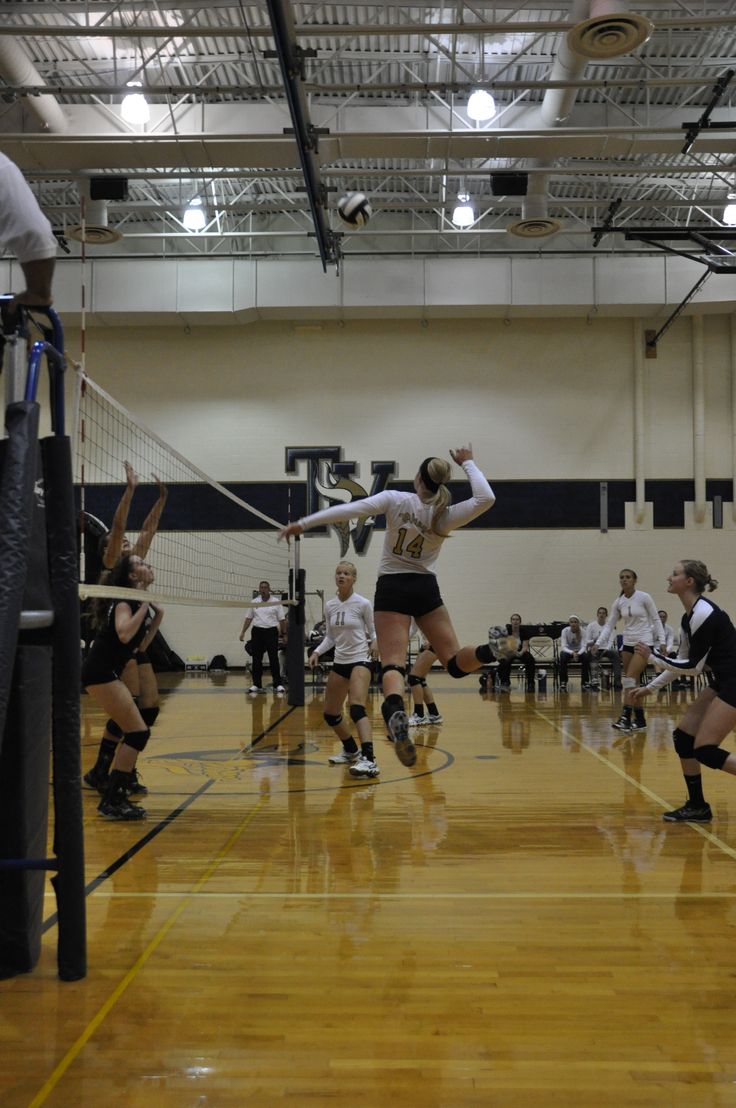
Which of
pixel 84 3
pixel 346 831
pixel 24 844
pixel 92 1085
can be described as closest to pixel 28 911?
pixel 24 844

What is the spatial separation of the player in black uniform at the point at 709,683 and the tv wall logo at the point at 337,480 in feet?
46.1

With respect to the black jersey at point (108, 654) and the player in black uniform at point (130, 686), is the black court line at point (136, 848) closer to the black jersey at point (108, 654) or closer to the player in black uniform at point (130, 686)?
the player in black uniform at point (130, 686)

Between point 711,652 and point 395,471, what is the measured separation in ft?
48.3

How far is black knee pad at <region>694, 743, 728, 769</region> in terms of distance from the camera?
18.7ft

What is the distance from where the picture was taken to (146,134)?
13344 millimetres

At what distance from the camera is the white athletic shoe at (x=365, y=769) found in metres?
7.81

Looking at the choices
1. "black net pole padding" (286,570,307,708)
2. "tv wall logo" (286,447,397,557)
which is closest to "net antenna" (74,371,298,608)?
"tv wall logo" (286,447,397,557)

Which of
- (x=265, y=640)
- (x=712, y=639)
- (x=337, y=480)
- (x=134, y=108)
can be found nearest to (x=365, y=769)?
(x=712, y=639)

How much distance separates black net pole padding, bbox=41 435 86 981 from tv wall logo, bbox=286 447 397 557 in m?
16.7

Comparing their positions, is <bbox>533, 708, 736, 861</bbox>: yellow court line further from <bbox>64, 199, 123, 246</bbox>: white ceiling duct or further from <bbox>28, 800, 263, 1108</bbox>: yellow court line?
<bbox>64, 199, 123, 246</bbox>: white ceiling duct

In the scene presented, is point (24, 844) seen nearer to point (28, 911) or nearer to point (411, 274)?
point (28, 911)

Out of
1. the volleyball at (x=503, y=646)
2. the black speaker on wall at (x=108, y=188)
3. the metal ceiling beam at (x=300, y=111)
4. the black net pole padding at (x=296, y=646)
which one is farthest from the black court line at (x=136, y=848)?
the black speaker on wall at (x=108, y=188)

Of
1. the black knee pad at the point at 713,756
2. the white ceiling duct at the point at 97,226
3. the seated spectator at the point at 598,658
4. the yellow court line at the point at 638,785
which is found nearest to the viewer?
the yellow court line at the point at 638,785

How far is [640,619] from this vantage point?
38.5 ft
